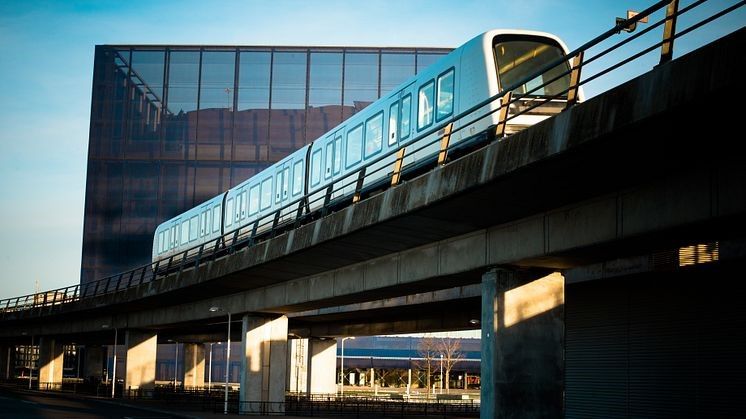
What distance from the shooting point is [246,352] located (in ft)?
138

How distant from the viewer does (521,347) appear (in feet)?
74.8

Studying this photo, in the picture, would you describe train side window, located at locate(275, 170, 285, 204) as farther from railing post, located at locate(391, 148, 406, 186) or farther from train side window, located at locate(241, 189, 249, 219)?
railing post, located at locate(391, 148, 406, 186)

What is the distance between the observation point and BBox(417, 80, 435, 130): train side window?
26172 mm

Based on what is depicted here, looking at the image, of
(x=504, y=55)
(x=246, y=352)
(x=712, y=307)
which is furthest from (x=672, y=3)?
(x=246, y=352)

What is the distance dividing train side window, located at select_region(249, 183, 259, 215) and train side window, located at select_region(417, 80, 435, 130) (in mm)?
17933

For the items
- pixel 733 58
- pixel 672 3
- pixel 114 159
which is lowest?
pixel 733 58

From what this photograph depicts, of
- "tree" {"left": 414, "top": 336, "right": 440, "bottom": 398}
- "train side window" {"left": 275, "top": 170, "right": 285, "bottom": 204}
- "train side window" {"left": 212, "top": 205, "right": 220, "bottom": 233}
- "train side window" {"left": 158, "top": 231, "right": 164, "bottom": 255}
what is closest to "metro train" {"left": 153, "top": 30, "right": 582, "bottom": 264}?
"train side window" {"left": 275, "top": 170, "right": 285, "bottom": 204}

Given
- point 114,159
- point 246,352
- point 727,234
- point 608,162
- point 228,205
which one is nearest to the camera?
point 608,162

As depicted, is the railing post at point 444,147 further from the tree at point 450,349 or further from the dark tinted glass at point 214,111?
the tree at point 450,349

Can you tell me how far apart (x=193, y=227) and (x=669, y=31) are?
136ft

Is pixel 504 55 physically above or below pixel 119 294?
above

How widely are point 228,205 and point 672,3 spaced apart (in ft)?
115

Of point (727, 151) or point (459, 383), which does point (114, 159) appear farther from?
point (727, 151)

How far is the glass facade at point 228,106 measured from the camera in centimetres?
10194
